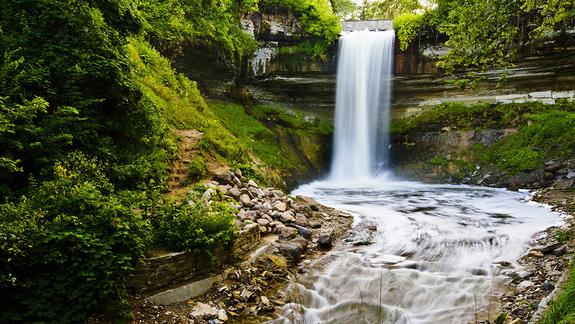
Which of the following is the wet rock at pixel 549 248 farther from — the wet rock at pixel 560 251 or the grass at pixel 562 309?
the grass at pixel 562 309

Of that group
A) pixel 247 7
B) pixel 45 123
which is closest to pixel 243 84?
pixel 247 7

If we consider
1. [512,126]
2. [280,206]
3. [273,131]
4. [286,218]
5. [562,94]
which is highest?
[562,94]

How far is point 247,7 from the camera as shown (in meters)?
17.1

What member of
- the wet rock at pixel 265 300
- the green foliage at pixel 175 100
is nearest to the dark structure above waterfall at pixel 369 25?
the green foliage at pixel 175 100

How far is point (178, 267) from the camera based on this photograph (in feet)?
16.4

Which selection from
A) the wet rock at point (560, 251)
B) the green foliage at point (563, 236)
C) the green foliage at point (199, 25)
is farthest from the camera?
the green foliage at point (199, 25)

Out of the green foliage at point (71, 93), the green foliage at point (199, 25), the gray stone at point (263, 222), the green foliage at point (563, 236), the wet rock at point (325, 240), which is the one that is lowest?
the wet rock at point (325, 240)

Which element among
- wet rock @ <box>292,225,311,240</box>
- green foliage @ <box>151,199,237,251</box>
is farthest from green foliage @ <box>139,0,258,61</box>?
green foliage @ <box>151,199,237,251</box>

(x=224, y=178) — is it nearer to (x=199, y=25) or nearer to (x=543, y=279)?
(x=543, y=279)

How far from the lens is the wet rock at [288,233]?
701cm

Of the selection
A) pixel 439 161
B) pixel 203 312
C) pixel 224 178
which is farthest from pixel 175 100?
pixel 439 161

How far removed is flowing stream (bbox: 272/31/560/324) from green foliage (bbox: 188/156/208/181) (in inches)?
115

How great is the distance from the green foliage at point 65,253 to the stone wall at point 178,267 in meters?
0.30

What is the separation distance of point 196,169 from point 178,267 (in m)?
2.92
